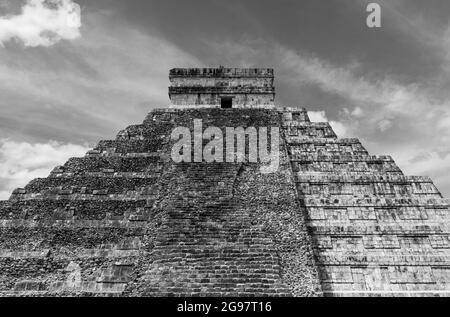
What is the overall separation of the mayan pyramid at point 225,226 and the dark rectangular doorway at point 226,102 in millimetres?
3094

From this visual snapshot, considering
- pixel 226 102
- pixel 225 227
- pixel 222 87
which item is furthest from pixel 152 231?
pixel 222 87

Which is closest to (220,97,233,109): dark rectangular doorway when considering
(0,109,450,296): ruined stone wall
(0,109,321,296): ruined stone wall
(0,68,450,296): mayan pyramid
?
(0,68,450,296): mayan pyramid

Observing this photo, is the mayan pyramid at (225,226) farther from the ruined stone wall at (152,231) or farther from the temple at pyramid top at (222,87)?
the temple at pyramid top at (222,87)

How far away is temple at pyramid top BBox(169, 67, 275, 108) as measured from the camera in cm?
1364

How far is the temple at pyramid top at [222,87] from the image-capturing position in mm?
13641

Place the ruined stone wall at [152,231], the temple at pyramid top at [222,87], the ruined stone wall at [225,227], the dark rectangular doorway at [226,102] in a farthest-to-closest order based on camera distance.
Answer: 1. the dark rectangular doorway at [226,102]
2. the temple at pyramid top at [222,87]
3. the ruined stone wall at [225,227]
4. the ruined stone wall at [152,231]

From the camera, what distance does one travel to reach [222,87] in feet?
45.3

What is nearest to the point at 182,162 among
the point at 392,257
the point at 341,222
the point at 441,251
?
the point at 341,222

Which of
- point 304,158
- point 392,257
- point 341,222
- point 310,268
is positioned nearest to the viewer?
point 310,268

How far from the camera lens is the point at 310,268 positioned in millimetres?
7637

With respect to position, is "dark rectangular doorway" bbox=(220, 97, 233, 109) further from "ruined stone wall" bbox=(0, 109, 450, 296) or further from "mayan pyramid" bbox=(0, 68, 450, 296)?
"ruined stone wall" bbox=(0, 109, 450, 296)

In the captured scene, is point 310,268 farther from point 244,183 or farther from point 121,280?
point 121,280

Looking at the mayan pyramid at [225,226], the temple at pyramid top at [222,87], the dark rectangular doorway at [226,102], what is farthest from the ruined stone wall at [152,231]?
the dark rectangular doorway at [226,102]

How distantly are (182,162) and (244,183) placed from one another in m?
1.89
